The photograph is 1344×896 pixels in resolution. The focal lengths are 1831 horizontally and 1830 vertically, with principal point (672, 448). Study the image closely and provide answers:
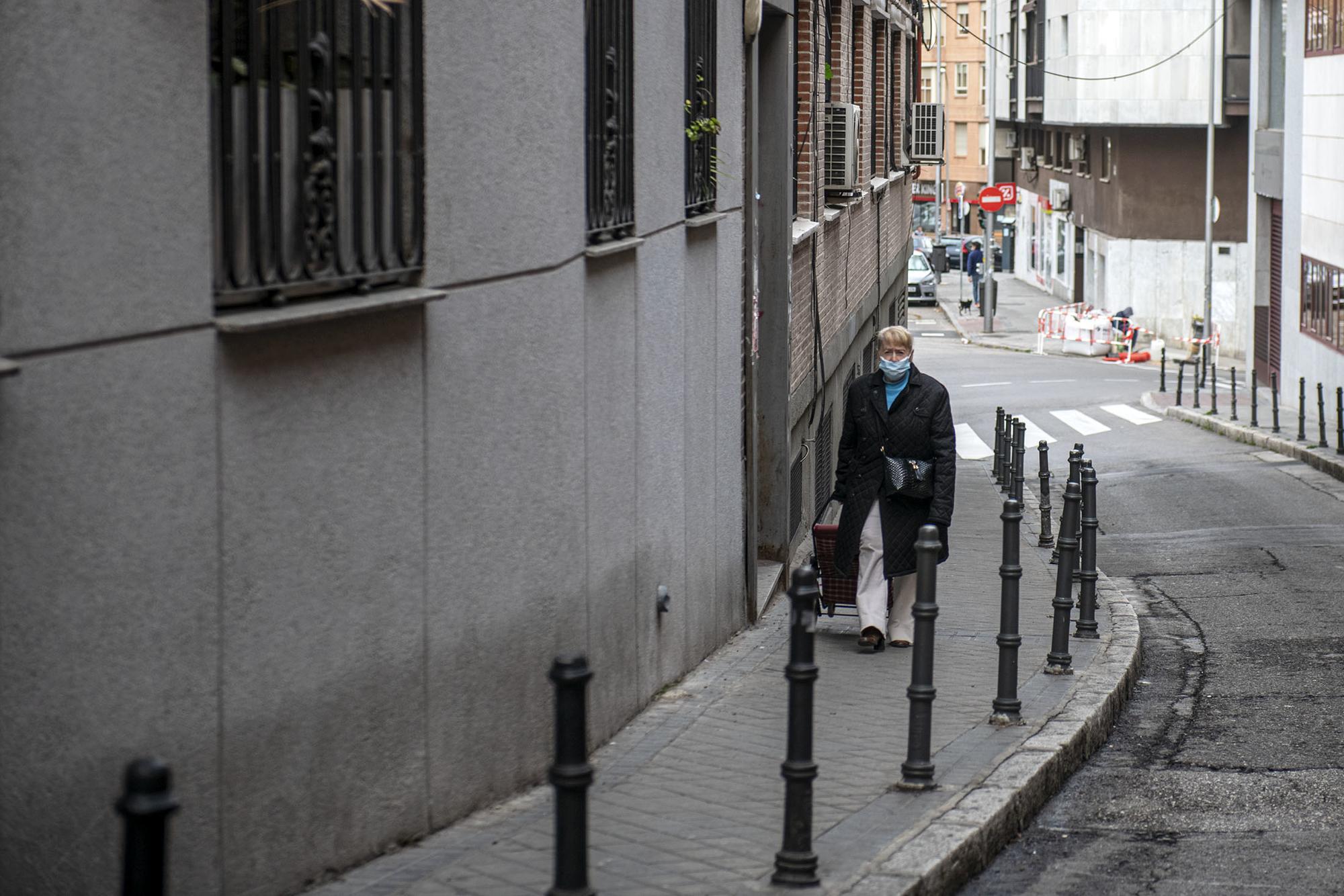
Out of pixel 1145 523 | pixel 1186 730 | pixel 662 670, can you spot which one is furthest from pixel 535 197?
pixel 1145 523

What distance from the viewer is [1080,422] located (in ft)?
95.3

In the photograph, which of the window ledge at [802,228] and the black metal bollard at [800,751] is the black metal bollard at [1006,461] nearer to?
the window ledge at [802,228]

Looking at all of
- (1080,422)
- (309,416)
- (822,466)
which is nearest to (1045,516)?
(822,466)

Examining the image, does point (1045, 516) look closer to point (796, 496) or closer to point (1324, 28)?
point (796, 496)

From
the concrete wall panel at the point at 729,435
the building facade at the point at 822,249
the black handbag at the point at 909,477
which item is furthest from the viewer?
the building facade at the point at 822,249

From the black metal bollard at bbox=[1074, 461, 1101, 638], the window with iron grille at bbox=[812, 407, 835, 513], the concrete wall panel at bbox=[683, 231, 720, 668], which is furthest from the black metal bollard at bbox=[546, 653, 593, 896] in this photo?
the window with iron grille at bbox=[812, 407, 835, 513]

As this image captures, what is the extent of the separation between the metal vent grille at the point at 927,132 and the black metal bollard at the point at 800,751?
22.3 m

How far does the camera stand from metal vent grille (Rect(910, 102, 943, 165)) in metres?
26.9

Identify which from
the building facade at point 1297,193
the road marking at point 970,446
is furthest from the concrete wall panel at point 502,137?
the building facade at point 1297,193

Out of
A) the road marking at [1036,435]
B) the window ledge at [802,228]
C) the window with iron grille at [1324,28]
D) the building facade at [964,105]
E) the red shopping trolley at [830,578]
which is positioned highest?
the building facade at [964,105]

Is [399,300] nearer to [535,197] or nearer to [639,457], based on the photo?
[535,197]

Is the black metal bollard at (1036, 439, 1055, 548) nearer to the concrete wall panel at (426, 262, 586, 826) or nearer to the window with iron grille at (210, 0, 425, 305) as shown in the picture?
the concrete wall panel at (426, 262, 586, 826)

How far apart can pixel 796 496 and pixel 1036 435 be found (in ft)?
48.7

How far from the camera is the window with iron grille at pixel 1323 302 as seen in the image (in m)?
28.5
